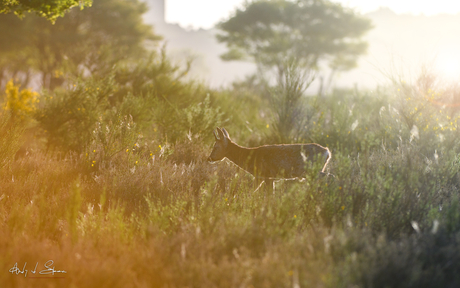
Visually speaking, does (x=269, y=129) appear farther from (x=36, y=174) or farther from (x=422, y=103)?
(x=36, y=174)

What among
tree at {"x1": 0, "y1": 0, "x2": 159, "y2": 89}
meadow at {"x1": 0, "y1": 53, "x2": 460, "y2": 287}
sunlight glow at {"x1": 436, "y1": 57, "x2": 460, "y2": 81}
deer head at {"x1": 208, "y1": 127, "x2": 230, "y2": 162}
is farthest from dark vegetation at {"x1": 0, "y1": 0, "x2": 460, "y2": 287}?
tree at {"x1": 0, "y1": 0, "x2": 159, "y2": 89}

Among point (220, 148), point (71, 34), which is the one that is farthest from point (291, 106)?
point (71, 34)

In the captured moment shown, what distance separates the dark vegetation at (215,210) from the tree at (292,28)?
20.8 metres

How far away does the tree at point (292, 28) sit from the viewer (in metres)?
27.0

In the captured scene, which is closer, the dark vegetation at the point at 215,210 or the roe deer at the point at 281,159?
the dark vegetation at the point at 215,210

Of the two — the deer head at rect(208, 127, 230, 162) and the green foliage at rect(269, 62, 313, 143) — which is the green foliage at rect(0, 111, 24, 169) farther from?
the green foliage at rect(269, 62, 313, 143)

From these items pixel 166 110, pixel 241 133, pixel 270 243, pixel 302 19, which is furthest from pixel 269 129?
pixel 302 19

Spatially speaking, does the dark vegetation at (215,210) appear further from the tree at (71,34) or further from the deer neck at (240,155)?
the tree at (71,34)

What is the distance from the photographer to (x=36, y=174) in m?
4.90

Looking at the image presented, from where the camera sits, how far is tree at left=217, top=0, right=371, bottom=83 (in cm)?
2698

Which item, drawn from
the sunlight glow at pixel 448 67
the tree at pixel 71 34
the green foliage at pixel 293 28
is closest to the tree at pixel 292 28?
the green foliage at pixel 293 28

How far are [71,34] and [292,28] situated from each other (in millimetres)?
17912

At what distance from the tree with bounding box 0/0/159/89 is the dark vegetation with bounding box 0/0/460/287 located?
14475mm
